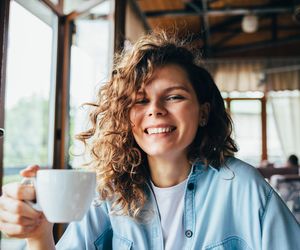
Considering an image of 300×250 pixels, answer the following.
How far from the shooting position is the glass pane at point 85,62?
10.4ft

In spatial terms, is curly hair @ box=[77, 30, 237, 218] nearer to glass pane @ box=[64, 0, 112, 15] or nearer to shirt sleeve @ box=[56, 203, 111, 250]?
shirt sleeve @ box=[56, 203, 111, 250]

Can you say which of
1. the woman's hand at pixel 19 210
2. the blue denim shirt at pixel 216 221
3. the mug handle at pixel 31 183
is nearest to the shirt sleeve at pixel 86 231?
the blue denim shirt at pixel 216 221

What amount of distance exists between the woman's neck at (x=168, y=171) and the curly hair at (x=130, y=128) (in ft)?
0.11

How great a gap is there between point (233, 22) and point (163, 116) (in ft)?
20.4

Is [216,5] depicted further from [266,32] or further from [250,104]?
[250,104]

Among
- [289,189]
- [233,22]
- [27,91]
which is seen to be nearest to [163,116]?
[289,189]

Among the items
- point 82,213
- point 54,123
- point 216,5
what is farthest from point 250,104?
point 82,213

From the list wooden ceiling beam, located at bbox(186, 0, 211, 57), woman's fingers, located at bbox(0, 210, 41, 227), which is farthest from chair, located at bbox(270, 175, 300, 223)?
woman's fingers, located at bbox(0, 210, 41, 227)

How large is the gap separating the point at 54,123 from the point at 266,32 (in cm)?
551

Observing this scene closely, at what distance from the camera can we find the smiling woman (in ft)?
3.39

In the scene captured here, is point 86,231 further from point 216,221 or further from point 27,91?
point 27,91

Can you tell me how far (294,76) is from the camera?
748 centimetres

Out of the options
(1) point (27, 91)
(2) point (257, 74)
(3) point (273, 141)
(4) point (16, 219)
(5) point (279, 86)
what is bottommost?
(4) point (16, 219)

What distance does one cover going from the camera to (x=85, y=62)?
3469 millimetres
